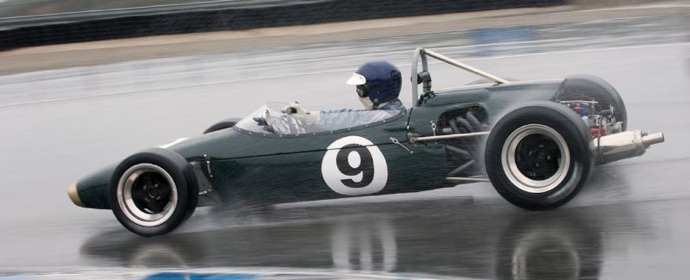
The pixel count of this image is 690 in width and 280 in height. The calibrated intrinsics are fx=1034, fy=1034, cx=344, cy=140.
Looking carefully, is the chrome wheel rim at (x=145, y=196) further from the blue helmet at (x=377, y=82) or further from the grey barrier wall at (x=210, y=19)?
the grey barrier wall at (x=210, y=19)

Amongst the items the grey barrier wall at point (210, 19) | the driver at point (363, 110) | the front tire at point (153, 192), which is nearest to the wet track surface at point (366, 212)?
the front tire at point (153, 192)

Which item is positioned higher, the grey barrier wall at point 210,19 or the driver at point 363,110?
the grey barrier wall at point 210,19

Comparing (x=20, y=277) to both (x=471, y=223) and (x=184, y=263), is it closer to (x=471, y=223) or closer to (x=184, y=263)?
(x=184, y=263)

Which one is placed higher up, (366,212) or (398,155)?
(398,155)

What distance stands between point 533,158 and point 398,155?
32.1 inches

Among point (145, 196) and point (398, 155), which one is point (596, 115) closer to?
point (398, 155)

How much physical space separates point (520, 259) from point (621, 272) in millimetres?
559

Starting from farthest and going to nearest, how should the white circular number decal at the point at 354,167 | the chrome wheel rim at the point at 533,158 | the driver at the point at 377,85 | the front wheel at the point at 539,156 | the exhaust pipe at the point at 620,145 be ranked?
the driver at the point at 377,85 → the white circular number decal at the point at 354,167 → the exhaust pipe at the point at 620,145 → the chrome wheel rim at the point at 533,158 → the front wheel at the point at 539,156

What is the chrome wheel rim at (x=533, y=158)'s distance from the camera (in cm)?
600

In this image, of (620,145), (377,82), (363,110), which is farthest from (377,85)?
(620,145)

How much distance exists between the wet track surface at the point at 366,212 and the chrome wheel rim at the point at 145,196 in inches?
6.0

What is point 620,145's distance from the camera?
244 inches

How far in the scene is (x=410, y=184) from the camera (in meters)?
6.32

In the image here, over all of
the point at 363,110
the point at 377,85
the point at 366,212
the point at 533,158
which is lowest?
the point at 366,212
